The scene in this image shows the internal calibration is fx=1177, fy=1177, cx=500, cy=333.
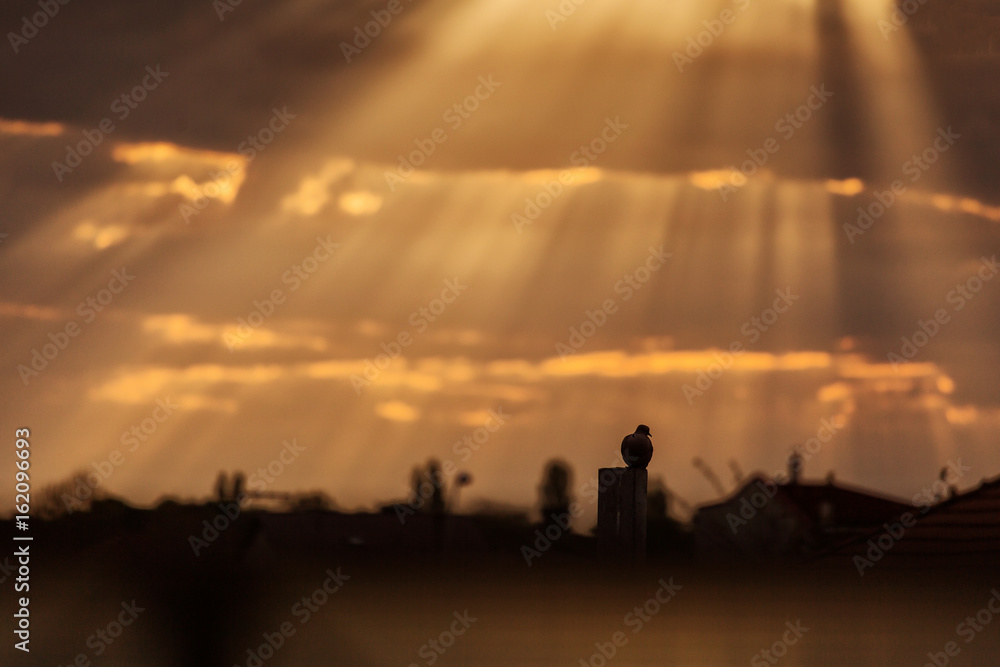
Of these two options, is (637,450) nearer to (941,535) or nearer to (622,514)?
(622,514)

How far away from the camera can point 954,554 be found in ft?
62.7

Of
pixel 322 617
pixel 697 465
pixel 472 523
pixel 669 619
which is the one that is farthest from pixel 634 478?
pixel 697 465

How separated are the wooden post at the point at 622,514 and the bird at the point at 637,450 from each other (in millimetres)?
88

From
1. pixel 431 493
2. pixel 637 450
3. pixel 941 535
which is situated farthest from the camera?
pixel 431 493

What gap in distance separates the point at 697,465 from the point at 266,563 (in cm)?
3907

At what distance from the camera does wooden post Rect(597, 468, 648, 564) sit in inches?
571

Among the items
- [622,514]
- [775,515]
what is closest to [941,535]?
[622,514]

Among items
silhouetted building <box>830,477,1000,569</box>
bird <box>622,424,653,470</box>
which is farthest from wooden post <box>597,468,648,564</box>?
silhouetted building <box>830,477,1000,569</box>

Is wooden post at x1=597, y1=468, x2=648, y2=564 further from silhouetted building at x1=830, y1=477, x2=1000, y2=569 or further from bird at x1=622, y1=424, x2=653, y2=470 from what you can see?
silhouetted building at x1=830, y1=477, x2=1000, y2=569

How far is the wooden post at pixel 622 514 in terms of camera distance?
14.5m

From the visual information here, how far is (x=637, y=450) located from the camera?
14586 millimetres

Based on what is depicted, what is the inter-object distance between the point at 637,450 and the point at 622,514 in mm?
859

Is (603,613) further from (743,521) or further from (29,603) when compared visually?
(743,521)

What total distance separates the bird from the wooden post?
88mm
